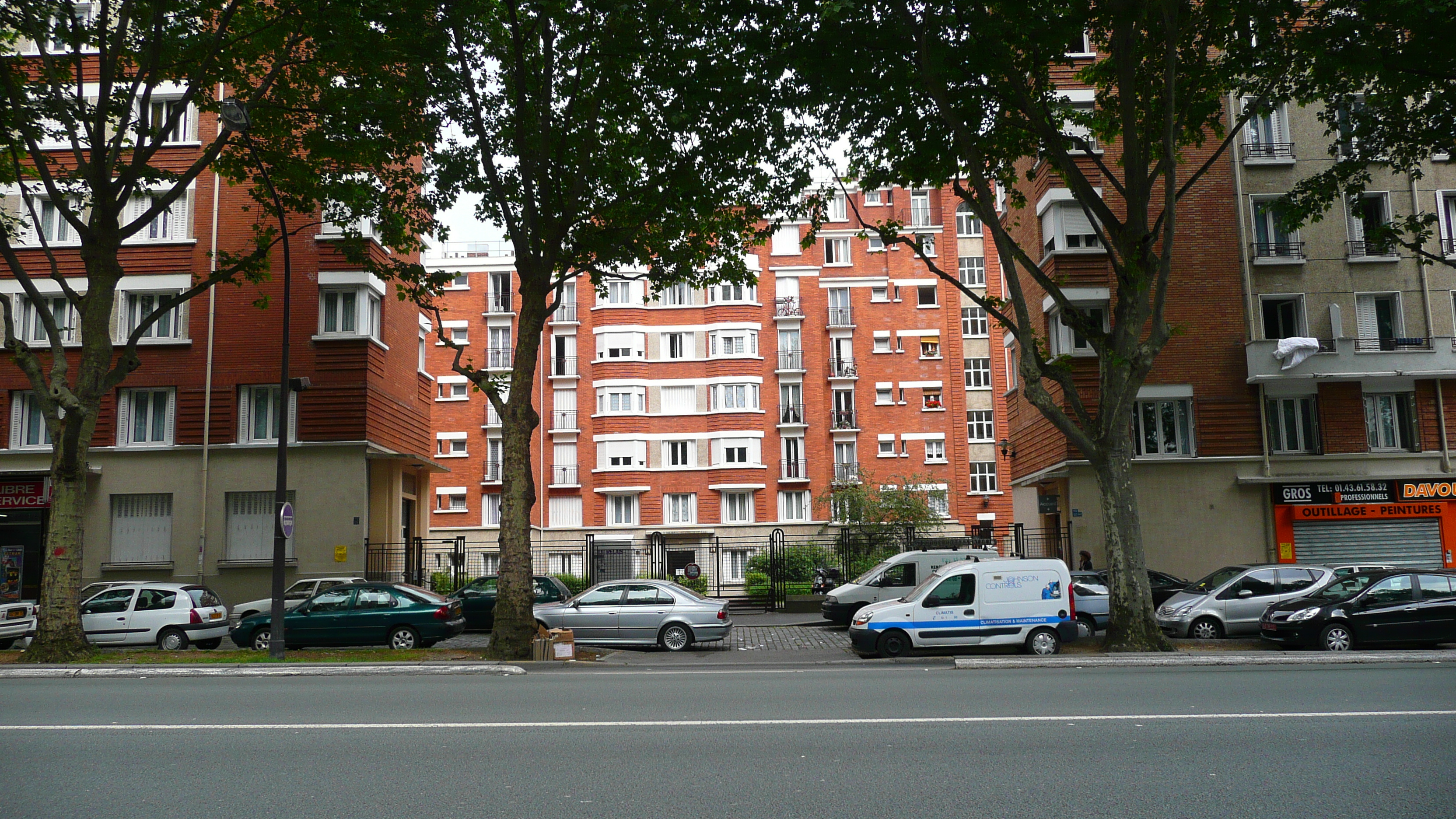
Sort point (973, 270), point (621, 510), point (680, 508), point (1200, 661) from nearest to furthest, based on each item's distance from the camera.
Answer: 1. point (1200, 661)
2. point (680, 508)
3. point (621, 510)
4. point (973, 270)

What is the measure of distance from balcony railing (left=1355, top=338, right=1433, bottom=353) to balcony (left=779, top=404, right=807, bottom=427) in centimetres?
2364

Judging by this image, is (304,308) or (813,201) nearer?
(813,201)

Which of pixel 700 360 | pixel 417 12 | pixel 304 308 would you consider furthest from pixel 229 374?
pixel 700 360

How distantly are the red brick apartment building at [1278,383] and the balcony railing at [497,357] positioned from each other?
28.7 meters

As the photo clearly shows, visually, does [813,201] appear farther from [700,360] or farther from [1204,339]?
[700,360]

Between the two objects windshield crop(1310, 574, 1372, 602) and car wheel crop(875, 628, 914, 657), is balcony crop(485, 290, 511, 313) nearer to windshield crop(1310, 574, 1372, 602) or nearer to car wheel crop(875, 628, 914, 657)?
car wheel crop(875, 628, 914, 657)

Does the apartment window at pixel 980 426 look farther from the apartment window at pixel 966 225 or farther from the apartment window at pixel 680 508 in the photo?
the apartment window at pixel 680 508

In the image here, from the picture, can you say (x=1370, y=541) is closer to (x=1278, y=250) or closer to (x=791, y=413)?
(x=1278, y=250)

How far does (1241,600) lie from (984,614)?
20.5ft

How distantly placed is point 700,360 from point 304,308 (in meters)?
22.0

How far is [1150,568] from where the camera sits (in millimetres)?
26625

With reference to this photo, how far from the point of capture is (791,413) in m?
46.4

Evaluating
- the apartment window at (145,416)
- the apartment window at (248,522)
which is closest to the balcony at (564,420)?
the apartment window at (248,522)

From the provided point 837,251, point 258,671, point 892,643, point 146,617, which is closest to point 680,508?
point 837,251
